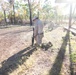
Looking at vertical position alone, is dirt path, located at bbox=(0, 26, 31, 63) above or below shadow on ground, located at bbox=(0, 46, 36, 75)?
below

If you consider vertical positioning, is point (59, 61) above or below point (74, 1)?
below

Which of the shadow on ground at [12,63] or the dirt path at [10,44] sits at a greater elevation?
the shadow on ground at [12,63]

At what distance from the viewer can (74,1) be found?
23156 mm

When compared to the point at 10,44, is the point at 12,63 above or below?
above

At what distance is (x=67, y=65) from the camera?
8.93 metres

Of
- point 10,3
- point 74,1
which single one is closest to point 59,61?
point 74,1

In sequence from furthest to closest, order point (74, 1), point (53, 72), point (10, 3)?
1. point (10, 3)
2. point (74, 1)
3. point (53, 72)

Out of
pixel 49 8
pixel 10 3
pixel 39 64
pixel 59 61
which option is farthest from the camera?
pixel 49 8

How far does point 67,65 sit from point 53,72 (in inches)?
49.2

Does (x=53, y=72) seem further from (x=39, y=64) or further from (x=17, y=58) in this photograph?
(x=17, y=58)

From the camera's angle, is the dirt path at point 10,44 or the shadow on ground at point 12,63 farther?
the dirt path at point 10,44

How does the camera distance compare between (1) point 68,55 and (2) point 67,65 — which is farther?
(1) point 68,55

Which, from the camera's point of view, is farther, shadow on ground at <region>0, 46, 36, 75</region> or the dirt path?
the dirt path

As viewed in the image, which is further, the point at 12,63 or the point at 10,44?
the point at 10,44
